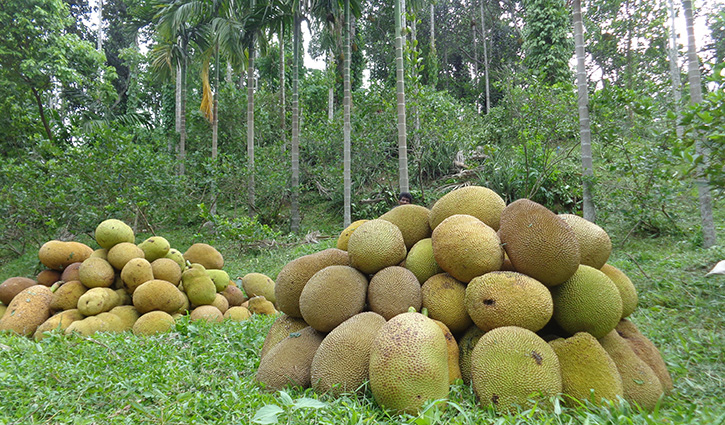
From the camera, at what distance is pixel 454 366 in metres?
1.98

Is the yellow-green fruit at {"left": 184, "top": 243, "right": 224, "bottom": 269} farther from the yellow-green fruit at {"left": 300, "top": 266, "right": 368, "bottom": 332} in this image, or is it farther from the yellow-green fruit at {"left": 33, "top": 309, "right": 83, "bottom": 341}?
the yellow-green fruit at {"left": 300, "top": 266, "right": 368, "bottom": 332}

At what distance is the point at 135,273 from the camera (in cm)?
385

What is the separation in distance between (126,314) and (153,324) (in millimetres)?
388

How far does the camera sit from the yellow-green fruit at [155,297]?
3.76m

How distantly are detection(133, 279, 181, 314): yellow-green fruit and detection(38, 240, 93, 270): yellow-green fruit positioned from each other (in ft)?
3.79

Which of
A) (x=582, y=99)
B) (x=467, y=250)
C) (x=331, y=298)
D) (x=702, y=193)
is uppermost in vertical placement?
(x=582, y=99)

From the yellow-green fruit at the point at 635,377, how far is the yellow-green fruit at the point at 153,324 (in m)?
3.38

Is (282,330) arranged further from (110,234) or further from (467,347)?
(110,234)

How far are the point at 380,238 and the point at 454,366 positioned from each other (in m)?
0.80

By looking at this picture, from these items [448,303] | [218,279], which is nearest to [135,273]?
[218,279]

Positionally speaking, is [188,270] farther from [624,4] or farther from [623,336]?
[624,4]

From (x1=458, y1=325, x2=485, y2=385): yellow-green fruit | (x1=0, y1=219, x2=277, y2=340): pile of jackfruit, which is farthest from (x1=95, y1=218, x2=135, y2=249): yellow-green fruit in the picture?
(x1=458, y1=325, x2=485, y2=385): yellow-green fruit

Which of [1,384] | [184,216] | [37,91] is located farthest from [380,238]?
[37,91]

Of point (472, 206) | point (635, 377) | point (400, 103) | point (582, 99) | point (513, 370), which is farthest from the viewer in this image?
point (400, 103)
